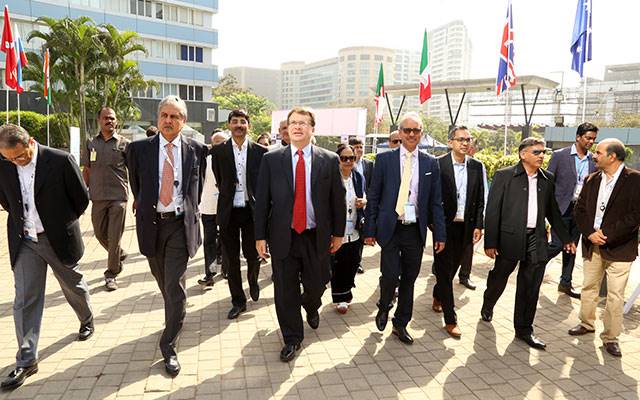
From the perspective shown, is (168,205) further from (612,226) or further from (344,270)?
(612,226)

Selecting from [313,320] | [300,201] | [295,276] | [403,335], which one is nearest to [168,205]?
[300,201]

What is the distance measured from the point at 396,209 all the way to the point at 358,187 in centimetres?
122

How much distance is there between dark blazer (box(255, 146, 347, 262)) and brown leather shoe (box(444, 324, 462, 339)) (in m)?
1.62

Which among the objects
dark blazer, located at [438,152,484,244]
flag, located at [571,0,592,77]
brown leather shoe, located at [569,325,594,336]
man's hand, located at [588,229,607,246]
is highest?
Answer: flag, located at [571,0,592,77]

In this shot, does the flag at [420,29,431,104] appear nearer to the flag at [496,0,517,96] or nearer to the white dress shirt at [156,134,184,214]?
the flag at [496,0,517,96]

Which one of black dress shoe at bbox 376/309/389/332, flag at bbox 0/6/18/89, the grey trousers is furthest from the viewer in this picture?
flag at bbox 0/6/18/89

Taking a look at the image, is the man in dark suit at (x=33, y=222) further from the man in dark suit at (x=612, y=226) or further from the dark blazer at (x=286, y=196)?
the man in dark suit at (x=612, y=226)

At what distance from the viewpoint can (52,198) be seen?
3.85 meters

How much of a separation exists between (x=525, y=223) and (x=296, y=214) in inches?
87.3

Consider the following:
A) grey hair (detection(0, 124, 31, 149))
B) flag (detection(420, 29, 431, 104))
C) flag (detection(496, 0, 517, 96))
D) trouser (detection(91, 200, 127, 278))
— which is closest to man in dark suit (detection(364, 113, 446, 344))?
grey hair (detection(0, 124, 31, 149))

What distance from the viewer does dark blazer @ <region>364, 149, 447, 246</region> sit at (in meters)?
4.43

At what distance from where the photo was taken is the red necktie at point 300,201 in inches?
157

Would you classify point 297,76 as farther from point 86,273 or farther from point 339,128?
point 86,273

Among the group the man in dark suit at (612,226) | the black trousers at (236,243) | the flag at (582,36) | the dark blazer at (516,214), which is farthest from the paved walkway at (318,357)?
the flag at (582,36)
